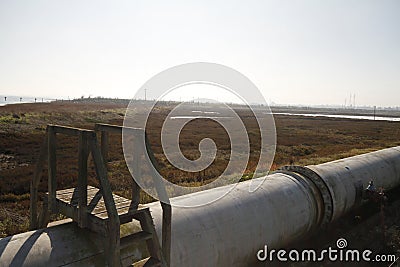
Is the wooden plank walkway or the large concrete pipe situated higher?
the wooden plank walkway

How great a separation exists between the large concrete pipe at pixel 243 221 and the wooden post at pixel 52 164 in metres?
0.33

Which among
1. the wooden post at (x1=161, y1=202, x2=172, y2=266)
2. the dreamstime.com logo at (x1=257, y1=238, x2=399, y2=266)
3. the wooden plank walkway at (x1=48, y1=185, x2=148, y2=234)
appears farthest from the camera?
the dreamstime.com logo at (x1=257, y1=238, x2=399, y2=266)

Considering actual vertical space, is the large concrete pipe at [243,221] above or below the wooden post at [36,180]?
below

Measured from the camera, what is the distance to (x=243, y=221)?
19.3 feet

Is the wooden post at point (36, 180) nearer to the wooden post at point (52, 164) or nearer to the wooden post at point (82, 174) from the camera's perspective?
the wooden post at point (52, 164)

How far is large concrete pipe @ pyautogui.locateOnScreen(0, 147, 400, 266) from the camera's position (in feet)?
12.1

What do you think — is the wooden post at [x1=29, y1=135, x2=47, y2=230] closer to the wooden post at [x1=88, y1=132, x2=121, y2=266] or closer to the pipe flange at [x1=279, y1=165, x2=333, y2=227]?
the wooden post at [x1=88, y1=132, x2=121, y2=266]

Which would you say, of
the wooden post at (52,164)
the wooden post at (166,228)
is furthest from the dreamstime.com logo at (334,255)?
the wooden post at (52,164)

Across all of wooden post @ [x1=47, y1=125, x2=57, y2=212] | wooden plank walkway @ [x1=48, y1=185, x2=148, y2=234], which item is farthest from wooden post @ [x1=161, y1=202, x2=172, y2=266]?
wooden post @ [x1=47, y1=125, x2=57, y2=212]

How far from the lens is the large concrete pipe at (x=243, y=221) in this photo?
12.1ft

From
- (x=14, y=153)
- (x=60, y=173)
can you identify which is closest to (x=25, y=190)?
(x=60, y=173)

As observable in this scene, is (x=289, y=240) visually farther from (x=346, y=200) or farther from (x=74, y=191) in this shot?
(x=74, y=191)

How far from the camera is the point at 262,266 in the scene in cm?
643

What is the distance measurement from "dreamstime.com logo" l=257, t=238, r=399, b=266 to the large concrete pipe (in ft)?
1.34
